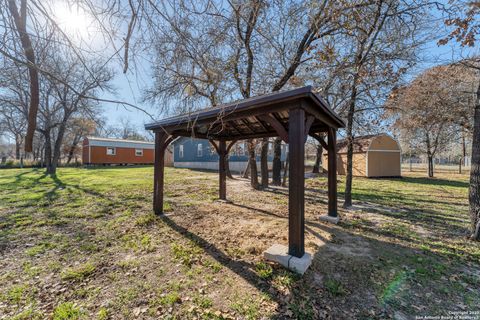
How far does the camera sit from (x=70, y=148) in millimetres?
27812

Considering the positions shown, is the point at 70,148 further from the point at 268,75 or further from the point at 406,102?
the point at 406,102

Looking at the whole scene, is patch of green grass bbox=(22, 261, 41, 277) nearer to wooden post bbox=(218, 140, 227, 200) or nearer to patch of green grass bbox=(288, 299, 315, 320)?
patch of green grass bbox=(288, 299, 315, 320)

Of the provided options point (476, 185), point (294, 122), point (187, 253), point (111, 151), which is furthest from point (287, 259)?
point (111, 151)

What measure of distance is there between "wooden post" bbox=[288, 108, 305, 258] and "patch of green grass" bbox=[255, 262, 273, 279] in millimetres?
376

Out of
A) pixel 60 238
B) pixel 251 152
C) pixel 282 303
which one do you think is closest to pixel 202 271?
pixel 282 303

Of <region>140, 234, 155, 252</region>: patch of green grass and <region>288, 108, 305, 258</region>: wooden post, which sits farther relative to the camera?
<region>140, 234, 155, 252</region>: patch of green grass

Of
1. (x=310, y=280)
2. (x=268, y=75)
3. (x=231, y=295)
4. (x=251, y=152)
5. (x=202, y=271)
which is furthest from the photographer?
(x=251, y=152)

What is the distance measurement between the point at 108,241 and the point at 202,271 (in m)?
2.01

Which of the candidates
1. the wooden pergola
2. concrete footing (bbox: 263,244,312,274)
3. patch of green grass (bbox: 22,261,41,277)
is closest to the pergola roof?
the wooden pergola

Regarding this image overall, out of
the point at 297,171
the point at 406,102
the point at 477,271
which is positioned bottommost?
the point at 477,271

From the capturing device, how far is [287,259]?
9.49 ft

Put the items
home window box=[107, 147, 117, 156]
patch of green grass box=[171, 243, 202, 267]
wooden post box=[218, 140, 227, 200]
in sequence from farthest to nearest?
1. home window box=[107, 147, 117, 156]
2. wooden post box=[218, 140, 227, 200]
3. patch of green grass box=[171, 243, 202, 267]

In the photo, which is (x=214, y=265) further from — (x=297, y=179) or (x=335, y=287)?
(x=297, y=179)

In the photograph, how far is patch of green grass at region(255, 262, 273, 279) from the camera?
8.96 ft
